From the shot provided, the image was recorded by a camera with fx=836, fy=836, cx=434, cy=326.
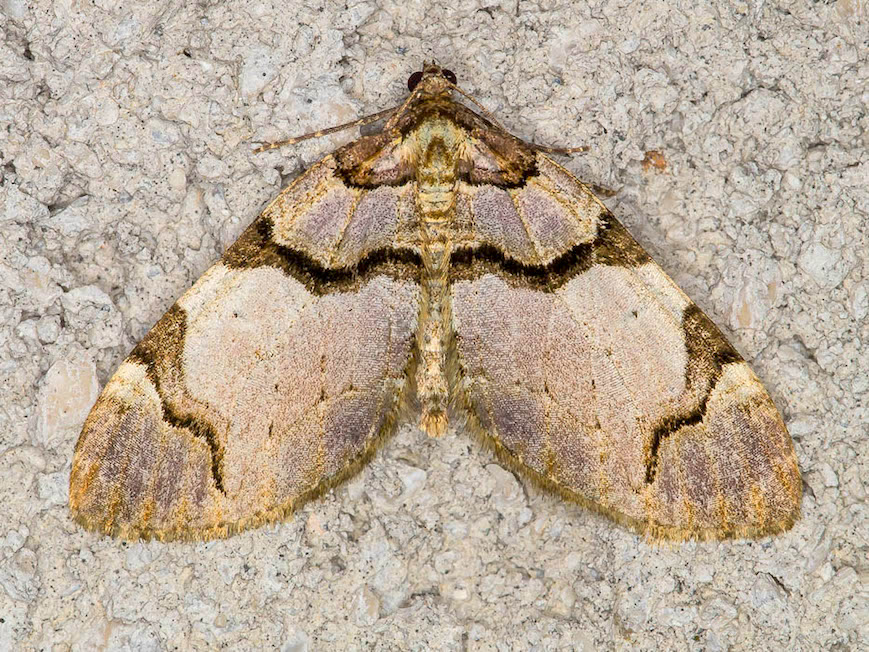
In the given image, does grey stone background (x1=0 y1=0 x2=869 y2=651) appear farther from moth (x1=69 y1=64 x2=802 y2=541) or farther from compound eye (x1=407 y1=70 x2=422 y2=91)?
moth (x1=69 y1=64 x2=802 y2=541)

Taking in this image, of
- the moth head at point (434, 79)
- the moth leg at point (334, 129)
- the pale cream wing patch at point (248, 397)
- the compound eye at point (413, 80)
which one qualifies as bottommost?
the pale cream wing patch at point (248, 397)

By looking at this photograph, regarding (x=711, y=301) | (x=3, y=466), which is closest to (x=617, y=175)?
(x=711, y=301)

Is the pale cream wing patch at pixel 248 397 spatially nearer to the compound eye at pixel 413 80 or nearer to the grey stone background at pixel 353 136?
the grey stone background at pixel 353 136

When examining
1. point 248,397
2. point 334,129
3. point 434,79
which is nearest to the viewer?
point 248,397

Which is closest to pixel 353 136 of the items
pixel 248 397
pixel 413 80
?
pixel 413 80

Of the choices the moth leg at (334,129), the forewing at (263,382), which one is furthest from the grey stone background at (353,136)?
the forewing at (263,382)

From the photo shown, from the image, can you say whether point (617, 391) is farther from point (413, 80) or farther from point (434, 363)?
point (413, 80)

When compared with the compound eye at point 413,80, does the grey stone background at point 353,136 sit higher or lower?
lower

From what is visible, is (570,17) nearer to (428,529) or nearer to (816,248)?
(816,248)
